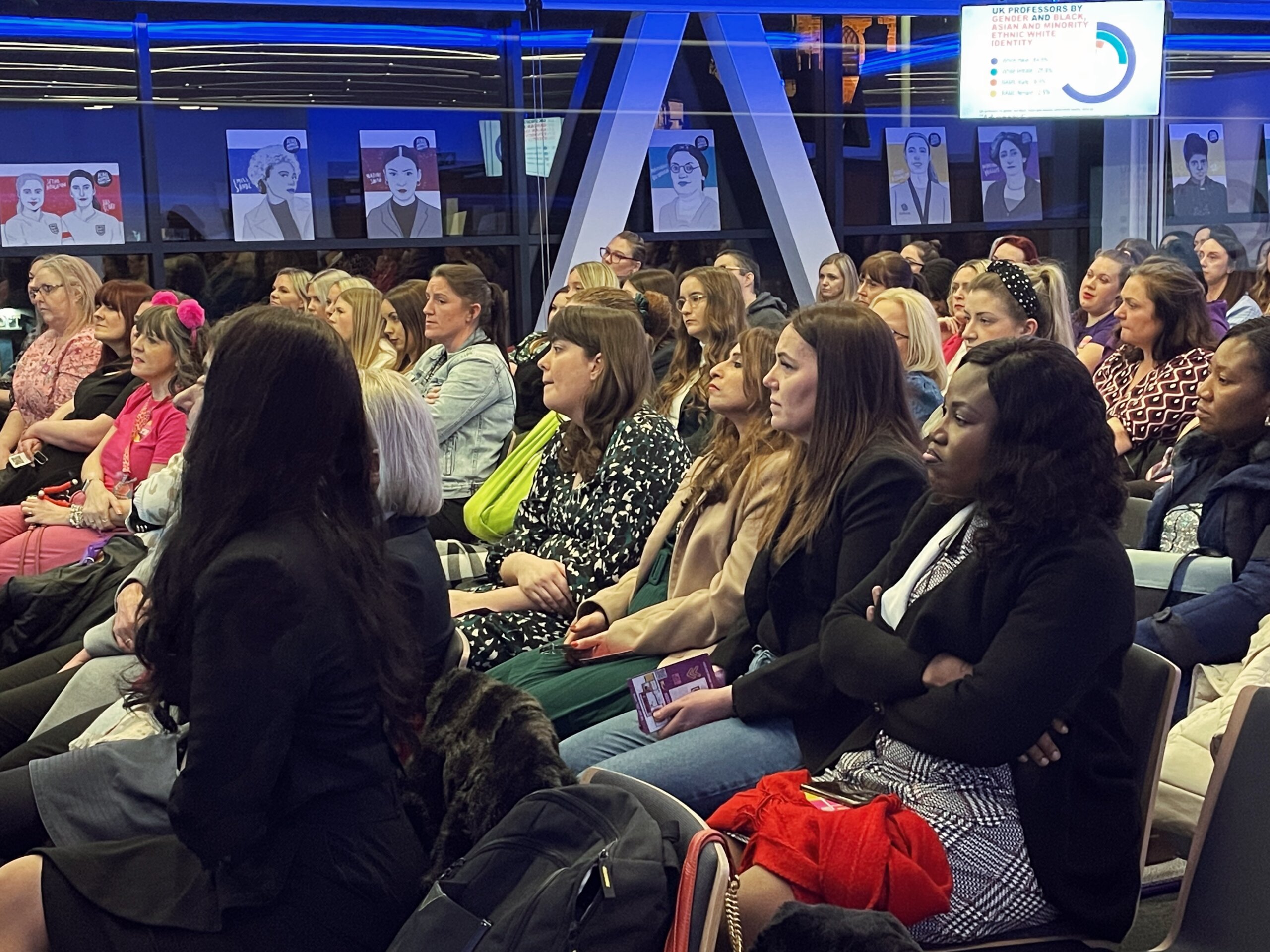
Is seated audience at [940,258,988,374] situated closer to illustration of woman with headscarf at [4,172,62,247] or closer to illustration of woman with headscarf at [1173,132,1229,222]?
illustration of woman with headscarf at [1173,132,1229,222]

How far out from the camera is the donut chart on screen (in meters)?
8.89

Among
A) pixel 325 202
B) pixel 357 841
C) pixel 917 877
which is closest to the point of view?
pixel 357 841

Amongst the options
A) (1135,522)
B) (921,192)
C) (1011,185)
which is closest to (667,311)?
(1135,522)

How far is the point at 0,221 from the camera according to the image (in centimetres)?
880

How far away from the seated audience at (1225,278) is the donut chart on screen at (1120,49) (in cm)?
115

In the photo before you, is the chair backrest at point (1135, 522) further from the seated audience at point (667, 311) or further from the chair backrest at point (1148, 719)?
the seated audience at point (667, 311)

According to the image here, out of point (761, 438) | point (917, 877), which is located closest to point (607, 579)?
point (761, 438)

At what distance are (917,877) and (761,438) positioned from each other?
4.75ft

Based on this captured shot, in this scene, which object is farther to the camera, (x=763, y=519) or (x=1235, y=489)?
(x=1235, y=489)

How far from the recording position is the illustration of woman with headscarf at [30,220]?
8.80 metres

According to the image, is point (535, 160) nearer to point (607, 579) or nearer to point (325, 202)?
point (325, 202)

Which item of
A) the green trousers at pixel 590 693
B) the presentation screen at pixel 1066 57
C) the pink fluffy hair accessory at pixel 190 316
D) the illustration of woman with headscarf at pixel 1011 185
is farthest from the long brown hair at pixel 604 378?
the illustration of woman with headscarf at pixel 1011 185

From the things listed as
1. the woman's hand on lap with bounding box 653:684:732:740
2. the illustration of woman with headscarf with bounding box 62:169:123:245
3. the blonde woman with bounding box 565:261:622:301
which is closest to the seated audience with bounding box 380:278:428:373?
the blonde woman with bounding box 565:261:622:301

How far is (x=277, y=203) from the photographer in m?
9.48
